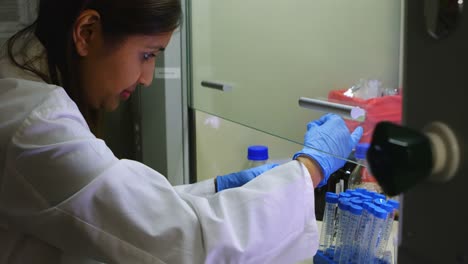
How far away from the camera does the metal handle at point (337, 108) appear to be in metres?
0.80

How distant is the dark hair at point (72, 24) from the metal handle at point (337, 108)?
315 millimetres

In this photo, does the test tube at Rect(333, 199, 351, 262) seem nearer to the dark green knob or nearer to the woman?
the woman

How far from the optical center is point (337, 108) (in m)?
0.85

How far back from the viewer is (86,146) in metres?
0.73

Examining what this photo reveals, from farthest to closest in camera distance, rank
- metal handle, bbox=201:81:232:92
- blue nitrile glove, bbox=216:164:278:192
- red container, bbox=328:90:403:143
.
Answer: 1. metal handle, bbox=201:81:232:92
2. blue nitrile glove, bbox=216:164:278:192
3. red container, bbox=328:90:403:143

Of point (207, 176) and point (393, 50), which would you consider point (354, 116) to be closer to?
point (393, 50)

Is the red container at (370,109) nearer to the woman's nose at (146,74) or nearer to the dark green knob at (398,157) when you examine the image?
the dark green knob at (398,157)

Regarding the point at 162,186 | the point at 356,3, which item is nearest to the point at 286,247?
the point at 162,186

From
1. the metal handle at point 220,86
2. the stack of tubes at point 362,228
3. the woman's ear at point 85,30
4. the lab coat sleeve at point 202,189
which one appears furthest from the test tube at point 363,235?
the woman's ear at point 85,30

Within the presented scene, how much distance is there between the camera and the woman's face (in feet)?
2.88

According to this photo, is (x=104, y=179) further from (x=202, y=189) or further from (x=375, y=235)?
(x=375, y=235)

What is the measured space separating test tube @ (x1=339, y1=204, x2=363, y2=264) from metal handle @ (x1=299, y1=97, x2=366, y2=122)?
252mm

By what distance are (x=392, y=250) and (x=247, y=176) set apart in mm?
394

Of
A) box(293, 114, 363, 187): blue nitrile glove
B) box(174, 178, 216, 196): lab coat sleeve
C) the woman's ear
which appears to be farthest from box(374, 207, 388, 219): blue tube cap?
the woman's ear
